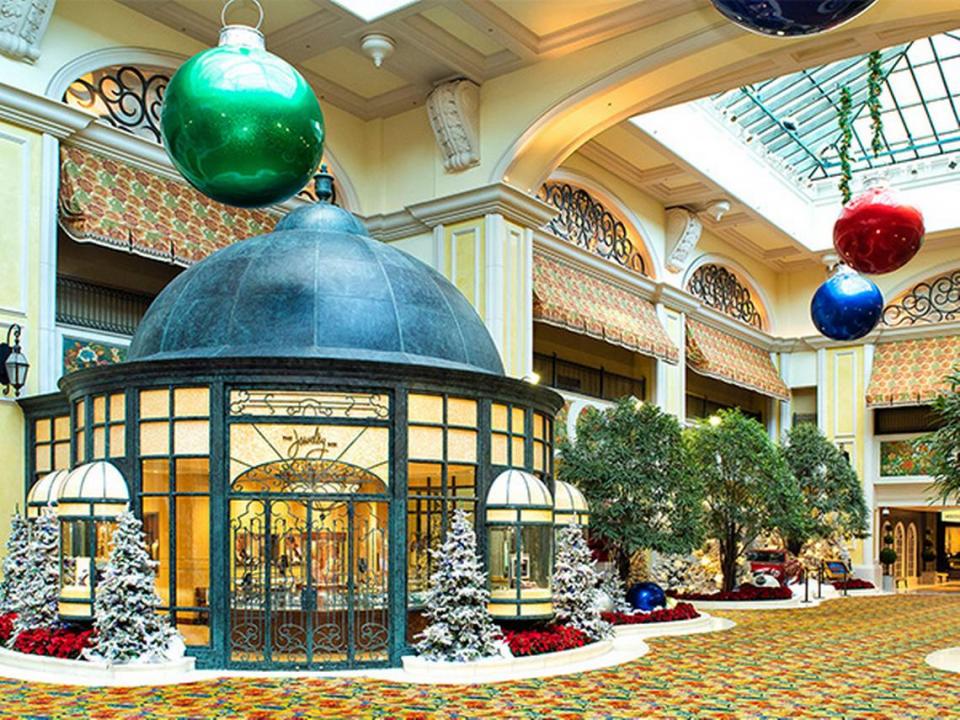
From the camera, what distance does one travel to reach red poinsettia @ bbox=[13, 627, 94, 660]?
10031 millimetres

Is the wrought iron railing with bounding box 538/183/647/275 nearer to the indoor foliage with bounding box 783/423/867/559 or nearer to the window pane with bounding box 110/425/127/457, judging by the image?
the indoor foliage with bounding box 783/423/867/559

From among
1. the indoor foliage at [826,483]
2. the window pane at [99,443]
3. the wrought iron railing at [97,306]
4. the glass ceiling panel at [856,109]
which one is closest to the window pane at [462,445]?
the window pane at [99,443]

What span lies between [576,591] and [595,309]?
29.1 feet

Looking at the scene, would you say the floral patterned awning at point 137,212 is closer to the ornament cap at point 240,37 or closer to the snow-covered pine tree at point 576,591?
the ornament cap at point 240,37

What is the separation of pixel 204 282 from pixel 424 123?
6841 mm

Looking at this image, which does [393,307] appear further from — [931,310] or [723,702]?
[931,310]

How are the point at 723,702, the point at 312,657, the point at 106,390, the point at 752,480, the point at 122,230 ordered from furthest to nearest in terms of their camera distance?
1. the point at 752,480
2. the point at 122,230
3. the point at 106,390
4. the point at 312,657
5. the point at 723,702

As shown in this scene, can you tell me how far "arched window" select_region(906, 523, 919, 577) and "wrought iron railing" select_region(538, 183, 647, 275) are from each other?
1361cm

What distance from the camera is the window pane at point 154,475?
10.7 metres

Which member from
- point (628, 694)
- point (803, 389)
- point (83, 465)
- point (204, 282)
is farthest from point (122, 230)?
point (803, 389)

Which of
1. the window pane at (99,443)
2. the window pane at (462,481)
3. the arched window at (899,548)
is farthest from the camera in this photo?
the arched window at (899,548)

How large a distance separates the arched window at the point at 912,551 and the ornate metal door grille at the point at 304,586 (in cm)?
2379

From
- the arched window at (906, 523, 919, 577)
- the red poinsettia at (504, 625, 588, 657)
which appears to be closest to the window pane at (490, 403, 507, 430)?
the red poinsettia at (504, 625, 588, 657)

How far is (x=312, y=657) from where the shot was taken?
1024cm
